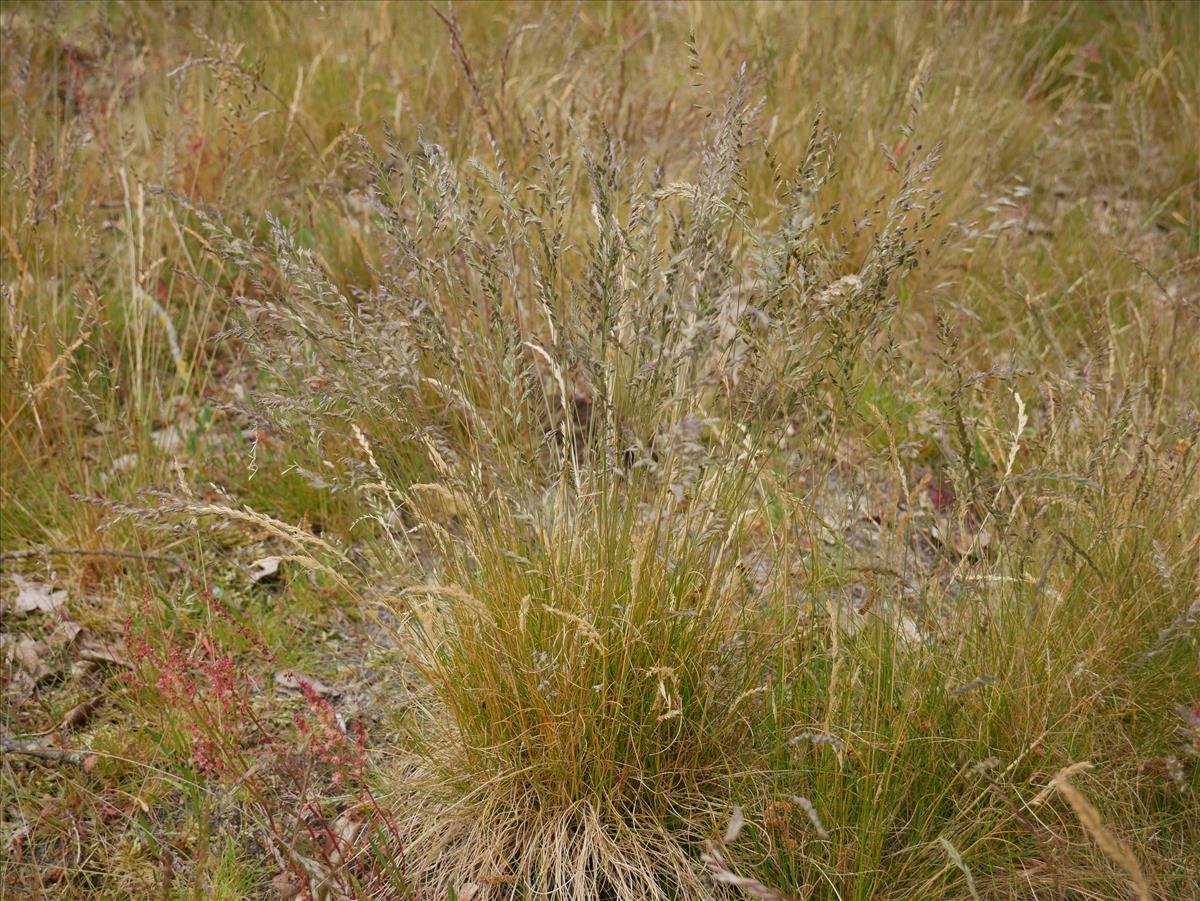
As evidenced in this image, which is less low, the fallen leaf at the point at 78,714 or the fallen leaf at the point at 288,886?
the fallen leaf at the point at 288,886

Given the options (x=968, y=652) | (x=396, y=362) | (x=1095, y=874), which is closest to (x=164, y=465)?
(x=396, y=362)

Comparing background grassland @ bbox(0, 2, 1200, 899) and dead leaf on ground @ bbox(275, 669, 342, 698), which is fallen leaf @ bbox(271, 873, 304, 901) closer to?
background grassland @ bbox(0, 2, 1200, 899)

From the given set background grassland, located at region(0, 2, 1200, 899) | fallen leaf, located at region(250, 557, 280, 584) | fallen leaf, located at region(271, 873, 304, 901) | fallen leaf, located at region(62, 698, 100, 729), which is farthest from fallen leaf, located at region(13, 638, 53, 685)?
fallen leaf, located at region(271, 873, 304, 901)

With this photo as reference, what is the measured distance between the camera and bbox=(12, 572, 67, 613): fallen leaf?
8.95 feet

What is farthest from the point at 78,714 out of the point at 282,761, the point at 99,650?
the point at 282,761

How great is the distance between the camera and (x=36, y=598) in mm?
2754

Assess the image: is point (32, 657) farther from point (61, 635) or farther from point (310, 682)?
point (310, 682)

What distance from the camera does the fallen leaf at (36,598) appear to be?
2.73 metres

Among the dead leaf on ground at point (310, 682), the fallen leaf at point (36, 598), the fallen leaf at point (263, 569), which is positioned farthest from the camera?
the fallen leaf at point (263, 569)

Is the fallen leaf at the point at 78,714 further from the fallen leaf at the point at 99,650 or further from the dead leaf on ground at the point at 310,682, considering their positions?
the dead leaf on ground at the point at 310,682

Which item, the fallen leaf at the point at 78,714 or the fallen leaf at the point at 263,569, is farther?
the fallen leaf at the point at 263,569

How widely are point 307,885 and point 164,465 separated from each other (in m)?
1.66

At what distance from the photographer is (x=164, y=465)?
9.86 ft

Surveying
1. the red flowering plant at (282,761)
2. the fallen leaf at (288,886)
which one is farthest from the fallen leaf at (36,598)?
the fallen leaf at (288,886)
